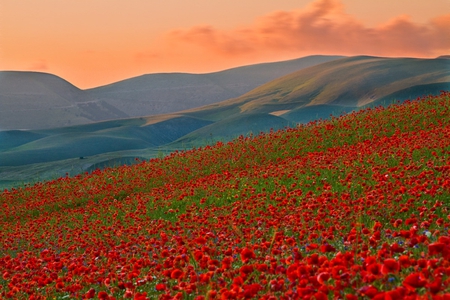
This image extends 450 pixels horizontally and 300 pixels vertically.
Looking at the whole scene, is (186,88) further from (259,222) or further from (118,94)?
(259,222)

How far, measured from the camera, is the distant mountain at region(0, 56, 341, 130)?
11750 cm

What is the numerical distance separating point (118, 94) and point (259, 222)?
5537 inches

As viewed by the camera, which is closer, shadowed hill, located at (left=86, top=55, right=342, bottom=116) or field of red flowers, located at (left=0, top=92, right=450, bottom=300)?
field of red flowers, located at (left=0, top=92, right=450, bottom=300)

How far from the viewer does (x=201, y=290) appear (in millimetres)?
4285

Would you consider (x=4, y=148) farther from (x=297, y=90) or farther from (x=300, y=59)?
(x=300, y=59)

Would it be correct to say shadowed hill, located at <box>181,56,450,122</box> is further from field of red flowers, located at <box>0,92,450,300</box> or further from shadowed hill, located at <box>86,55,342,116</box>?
shadowed hill, located at <box>86,55,342,116</box>

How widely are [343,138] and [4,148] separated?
167 feet

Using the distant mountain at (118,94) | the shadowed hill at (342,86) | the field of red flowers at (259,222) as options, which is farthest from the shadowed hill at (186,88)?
the field of red flowers at (259,222)

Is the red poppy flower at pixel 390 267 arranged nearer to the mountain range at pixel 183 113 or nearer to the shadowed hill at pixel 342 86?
the mountain range at pixel 183 113

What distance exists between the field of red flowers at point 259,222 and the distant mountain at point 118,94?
333 feet

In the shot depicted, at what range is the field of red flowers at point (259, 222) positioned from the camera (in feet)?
12.2

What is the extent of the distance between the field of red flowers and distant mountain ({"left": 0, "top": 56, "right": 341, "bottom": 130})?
102 m

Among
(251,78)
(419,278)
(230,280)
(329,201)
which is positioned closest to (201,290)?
(230,280)

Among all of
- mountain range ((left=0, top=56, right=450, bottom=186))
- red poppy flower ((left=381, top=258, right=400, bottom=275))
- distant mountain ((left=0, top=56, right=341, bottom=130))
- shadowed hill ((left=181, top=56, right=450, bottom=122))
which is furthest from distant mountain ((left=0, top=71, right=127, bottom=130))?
red poppy flower ((left=381, top=258, right=400, bottom=275))
